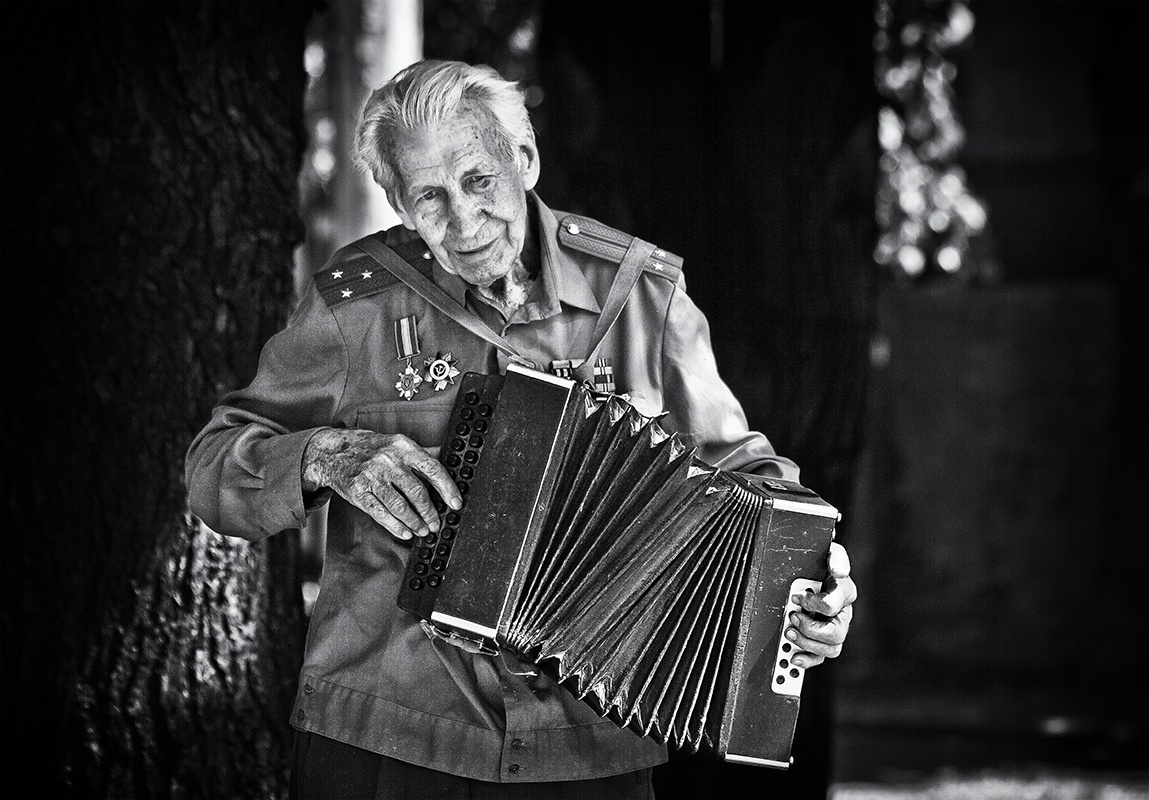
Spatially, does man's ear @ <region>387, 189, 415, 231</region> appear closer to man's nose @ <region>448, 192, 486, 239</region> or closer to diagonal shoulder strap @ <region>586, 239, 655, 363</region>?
man's nose @ <region>448, 192, 486, 239</region>

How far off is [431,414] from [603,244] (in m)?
0.52

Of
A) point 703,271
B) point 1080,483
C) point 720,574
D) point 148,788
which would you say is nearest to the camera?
point 720,574

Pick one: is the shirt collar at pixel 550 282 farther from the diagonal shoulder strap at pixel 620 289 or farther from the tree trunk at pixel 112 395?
the tree trunk at pixel 112 395

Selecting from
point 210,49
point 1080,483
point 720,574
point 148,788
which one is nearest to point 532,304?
point 720,574

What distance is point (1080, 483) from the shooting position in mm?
9578

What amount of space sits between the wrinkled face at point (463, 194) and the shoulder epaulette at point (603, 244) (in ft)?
0.49

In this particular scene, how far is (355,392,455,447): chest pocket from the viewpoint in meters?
2.63

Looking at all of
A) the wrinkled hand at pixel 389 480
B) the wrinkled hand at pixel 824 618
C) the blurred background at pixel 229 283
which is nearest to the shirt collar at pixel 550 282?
the wrinkled hand at pixel 389 480

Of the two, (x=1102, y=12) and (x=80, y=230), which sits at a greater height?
(x=1102, y=12)

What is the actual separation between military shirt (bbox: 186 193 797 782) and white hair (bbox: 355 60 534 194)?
0.66ft

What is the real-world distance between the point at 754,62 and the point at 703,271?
75 cm

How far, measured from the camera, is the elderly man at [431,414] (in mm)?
2498

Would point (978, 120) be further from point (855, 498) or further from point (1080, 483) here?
point (855, 498)

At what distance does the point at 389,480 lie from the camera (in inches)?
95.4
